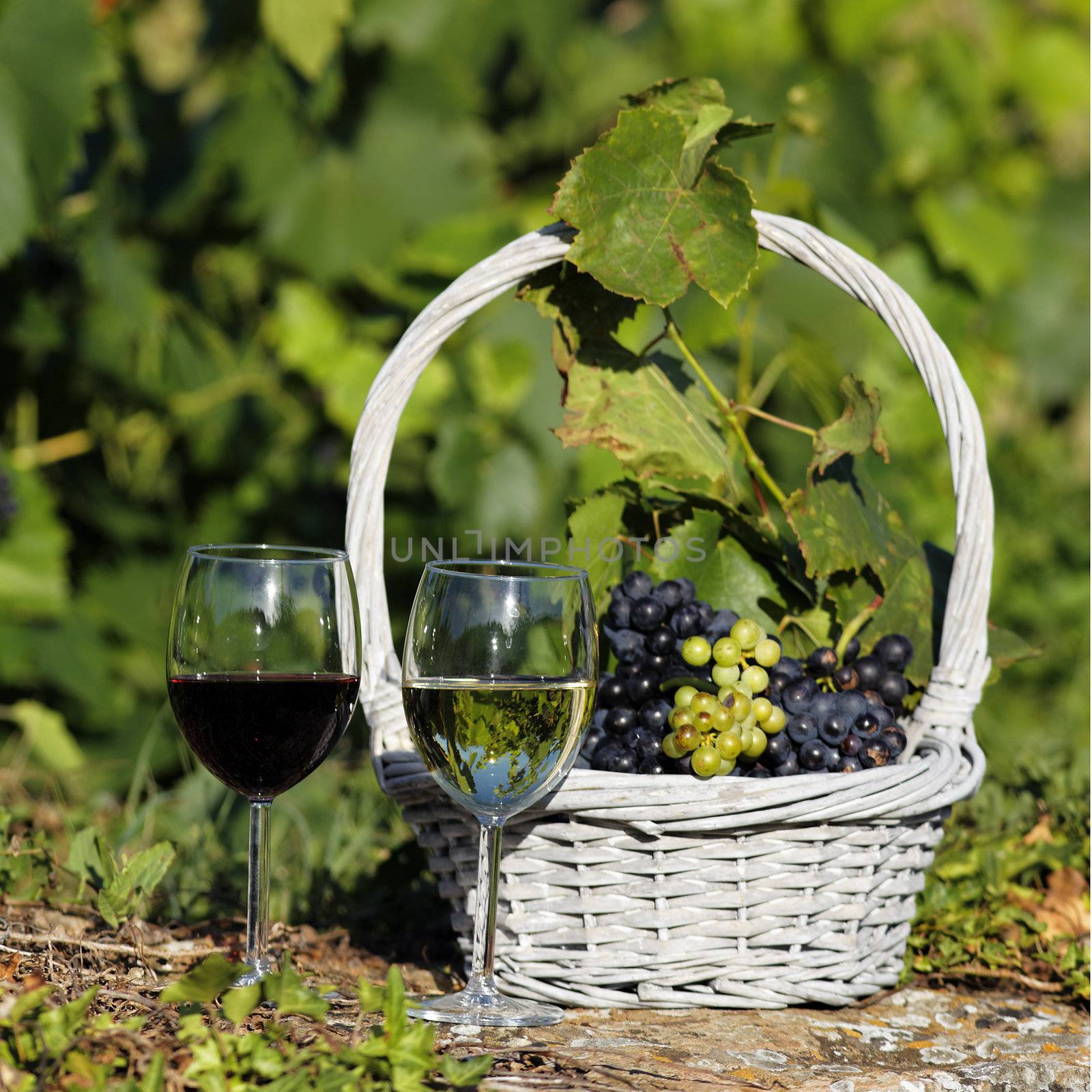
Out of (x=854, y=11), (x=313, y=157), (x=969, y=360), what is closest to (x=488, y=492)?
(x=313, y=157)

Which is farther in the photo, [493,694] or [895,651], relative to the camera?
[895,651]

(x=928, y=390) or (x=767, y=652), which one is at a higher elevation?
(x=928, y=390)

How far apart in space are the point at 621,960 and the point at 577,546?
49 centimetres

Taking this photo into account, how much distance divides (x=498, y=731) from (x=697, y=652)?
0.29 m

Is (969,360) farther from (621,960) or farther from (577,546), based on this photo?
(621,960)

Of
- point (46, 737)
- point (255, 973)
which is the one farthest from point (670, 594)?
point (46, 737)

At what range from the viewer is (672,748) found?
1.26m

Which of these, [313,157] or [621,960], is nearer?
[621,960]

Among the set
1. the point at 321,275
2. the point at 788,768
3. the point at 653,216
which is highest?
the point at 321,275

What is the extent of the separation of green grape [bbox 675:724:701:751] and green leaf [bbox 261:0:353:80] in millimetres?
1811

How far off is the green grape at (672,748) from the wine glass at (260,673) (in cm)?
32

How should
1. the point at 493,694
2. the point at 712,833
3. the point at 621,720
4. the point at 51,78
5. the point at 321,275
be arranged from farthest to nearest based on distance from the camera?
the point at 321,275, the point at 51,78, the point at 621,720, the point at 712,833, the point at 493,694

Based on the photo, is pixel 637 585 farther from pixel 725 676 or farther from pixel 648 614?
pixel 725 676

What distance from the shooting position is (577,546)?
59.8 inches
